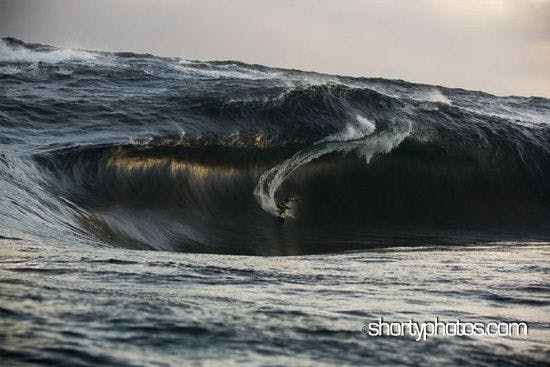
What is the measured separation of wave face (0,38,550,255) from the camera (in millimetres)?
12945

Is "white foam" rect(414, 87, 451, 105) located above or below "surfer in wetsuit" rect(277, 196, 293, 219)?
above

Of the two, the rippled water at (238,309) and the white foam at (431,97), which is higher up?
the white foam at (431,97)

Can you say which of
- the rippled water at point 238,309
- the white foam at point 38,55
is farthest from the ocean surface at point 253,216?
the white foam at point 38,55

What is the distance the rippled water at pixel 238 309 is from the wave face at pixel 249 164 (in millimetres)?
2775

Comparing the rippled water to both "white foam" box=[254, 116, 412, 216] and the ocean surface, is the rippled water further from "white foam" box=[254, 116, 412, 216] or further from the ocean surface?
"white foam" box=[254, 116, 412, 216]

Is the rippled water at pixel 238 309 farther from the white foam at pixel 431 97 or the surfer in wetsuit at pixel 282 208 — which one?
the white foam at pixel 431 97

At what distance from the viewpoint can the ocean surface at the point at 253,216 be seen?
4465 millimetres

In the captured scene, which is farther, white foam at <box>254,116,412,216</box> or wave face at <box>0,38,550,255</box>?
white foam at <box>254,116,412,216</box>

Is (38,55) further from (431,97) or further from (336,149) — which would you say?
(431,97)

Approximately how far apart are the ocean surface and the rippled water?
0.07ft

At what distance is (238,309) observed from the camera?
5.15 m

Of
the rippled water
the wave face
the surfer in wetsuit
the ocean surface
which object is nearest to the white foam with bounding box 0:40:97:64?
the ocean surface

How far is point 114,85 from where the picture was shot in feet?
69.6

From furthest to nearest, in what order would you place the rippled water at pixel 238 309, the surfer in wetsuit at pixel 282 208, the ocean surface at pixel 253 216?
the surfer in wetsuit at pixel 282 208, the ocean surface at pixel 253 216, the rippled water at pixel 238 309
